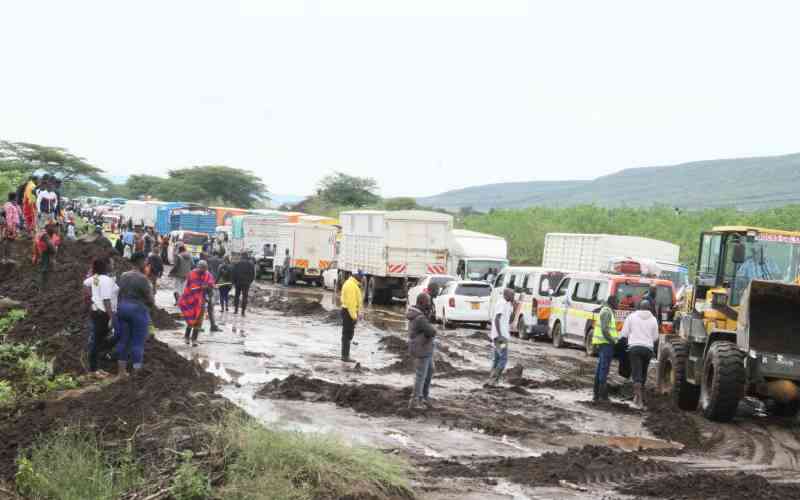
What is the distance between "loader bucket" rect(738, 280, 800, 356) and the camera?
1570 centimetres

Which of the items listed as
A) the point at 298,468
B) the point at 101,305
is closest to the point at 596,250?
Answer: the point at 101,305

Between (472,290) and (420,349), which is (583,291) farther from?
(420,349)

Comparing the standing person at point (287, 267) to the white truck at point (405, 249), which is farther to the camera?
the standing person at point (287, 267)

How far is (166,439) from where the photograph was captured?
1028 centimetres

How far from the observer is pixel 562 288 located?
94.6 ft

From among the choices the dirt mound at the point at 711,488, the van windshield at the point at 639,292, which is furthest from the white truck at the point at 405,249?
the dirt mound at the point at 711,488

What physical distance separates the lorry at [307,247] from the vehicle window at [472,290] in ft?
65.5

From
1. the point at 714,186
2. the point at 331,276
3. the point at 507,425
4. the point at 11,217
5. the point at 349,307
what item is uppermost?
the point at 714,186

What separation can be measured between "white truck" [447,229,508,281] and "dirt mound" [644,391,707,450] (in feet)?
69.9

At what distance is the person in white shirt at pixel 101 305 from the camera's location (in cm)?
1495

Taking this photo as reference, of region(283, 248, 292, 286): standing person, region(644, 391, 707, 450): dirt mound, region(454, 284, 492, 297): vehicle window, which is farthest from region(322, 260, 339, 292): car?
region(644, 391, 707, 450): dirt mound

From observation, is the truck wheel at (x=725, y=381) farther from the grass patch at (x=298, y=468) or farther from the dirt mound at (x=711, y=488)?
the grass patch at (x=298, y=468)

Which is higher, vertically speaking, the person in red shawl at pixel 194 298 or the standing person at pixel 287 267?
the person in red shawl at pixel 194 298

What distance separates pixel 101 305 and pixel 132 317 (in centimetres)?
44
